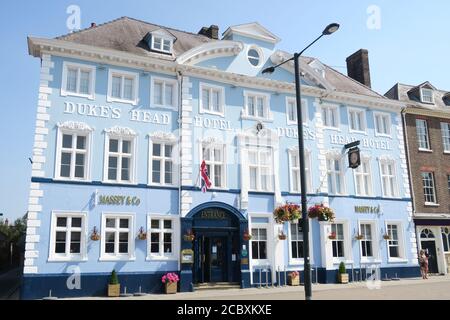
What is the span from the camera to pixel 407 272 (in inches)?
985

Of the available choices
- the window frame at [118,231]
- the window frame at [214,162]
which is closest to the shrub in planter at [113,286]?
the window frame at [118,231]

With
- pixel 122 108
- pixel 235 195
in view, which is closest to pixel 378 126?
pixel 235 195

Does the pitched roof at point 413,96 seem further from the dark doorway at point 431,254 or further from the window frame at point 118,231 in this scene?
the window frame at point 118,231

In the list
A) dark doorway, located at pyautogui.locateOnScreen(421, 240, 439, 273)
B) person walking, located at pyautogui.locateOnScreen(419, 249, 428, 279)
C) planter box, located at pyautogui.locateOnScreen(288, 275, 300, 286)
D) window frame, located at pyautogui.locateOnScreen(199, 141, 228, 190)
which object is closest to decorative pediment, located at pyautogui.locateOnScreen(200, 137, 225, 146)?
window frame, located at pyautogui.locateOnScreen(199, 141, 228, 190)

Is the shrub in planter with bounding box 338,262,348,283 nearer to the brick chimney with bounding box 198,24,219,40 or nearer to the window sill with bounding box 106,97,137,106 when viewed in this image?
the window sill with bounding box 106,97,137,106

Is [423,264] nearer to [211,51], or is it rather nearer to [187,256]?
[187,256]

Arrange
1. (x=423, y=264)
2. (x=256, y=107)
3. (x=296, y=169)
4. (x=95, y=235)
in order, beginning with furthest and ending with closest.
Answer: (x=423, y=264), (x=296, y=169), (x=256, y=107), (x=95, y=235)

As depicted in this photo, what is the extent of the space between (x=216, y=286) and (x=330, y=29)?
1216 centimetres

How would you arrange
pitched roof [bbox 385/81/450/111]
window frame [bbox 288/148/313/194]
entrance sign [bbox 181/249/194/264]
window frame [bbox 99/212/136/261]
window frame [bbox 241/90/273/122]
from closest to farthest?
window frame [bbox 99/212/136/261] → entrance sign [bbox 181/249/194/264] → window frame [bbox 241/90/273/122] → window frame [bbox 288/148/313/194] → pitched roof [bbox 385/81/450/111]

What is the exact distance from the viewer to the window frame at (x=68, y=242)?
57.1ft

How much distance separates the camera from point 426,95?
30.0m

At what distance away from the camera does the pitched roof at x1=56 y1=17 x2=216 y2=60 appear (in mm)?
20234

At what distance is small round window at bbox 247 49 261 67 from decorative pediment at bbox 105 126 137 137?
7713 millimetres

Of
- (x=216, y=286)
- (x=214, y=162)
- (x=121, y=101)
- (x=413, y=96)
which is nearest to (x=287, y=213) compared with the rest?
(x=214, y=162)
